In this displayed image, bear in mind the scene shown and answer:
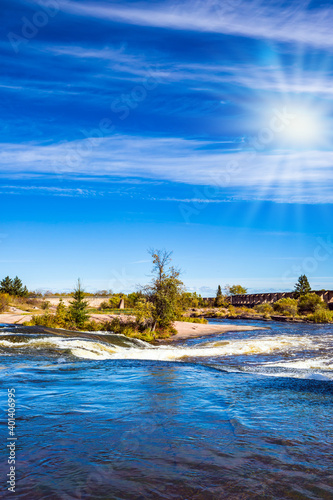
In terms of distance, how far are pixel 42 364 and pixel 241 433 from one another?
1062cm

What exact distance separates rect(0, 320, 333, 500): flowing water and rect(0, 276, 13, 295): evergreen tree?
60.9 metres

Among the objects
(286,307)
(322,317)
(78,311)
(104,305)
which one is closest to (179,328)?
(78,311)

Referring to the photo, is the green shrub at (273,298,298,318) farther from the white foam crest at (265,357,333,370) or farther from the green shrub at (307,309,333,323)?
the white foam crest at (265,357,333,370)

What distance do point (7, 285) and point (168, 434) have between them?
71.6m

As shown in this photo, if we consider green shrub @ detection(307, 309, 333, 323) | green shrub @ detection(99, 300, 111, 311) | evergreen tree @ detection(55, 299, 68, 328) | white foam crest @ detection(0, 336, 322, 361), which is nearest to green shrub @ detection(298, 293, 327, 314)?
green shrub @ detection(307, 309, 333, 323)

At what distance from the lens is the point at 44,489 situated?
16.8ft

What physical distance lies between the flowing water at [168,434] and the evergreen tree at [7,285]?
200ft

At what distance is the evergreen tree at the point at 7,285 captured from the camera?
71.4m

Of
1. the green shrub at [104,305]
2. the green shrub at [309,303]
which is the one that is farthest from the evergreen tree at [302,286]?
the green shrub at [104,305]

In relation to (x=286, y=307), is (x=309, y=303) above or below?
above

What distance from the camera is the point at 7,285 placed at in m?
72.1

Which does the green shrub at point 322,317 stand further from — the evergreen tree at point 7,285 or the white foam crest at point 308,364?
the evergreen tree at point 7,285

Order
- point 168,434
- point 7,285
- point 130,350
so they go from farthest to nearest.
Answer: point 7,285 → point 130,350 → point 168,434

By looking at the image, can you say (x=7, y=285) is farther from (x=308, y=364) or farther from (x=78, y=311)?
(x=308, y=364)
